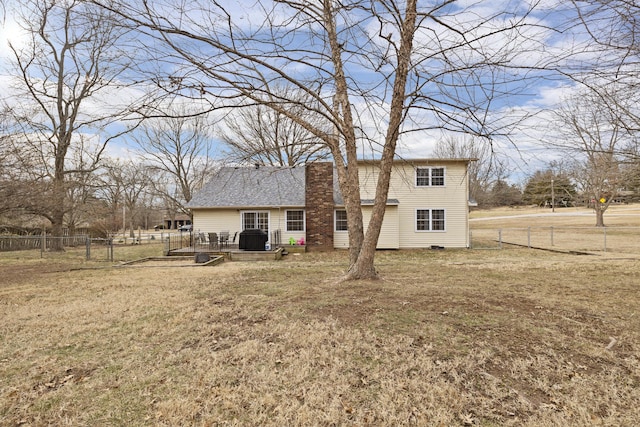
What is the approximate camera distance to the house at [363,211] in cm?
1831

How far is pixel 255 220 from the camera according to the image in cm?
1891

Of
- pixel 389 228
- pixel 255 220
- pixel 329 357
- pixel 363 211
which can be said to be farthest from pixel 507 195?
pixel 329 357

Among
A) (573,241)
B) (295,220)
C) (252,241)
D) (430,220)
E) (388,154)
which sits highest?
(388,154)

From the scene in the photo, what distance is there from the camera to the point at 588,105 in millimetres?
6867

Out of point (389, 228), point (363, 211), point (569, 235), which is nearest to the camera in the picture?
point (363, 211)

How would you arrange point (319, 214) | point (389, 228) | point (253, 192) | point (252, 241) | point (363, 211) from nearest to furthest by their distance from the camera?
point (252, 241) → point (319, 214) → point (363, 211) → point (389, 228) → point (253, 192)

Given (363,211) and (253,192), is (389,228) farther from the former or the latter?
(253,192)

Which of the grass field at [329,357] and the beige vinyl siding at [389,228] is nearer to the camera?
the grass field at [329,357]

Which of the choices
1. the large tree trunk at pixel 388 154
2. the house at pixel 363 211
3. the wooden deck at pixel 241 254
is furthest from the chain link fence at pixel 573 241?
the large tree trunk at pixel 388 154

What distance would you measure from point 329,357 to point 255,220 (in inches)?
609

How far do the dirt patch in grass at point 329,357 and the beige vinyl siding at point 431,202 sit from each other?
37.8 ft

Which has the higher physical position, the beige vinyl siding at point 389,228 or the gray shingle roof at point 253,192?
the gray shingle roof at point 253,192

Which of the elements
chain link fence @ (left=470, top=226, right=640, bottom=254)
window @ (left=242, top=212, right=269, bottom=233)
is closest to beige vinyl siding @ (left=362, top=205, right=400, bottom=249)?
chain link fence @ (left=470, top=226, right=640, bottom=254)

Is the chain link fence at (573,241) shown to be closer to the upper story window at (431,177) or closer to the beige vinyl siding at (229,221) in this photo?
the upper story window at (431,177)
